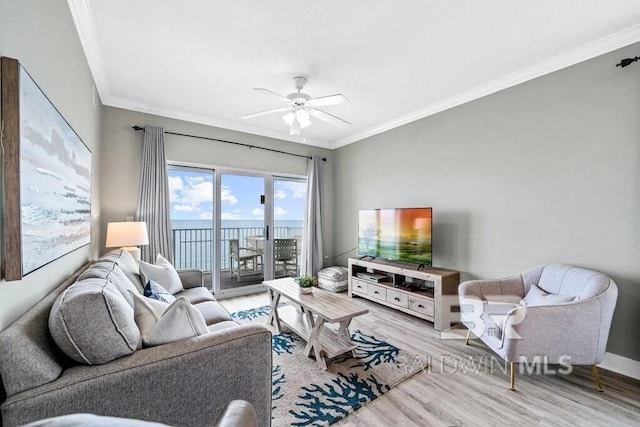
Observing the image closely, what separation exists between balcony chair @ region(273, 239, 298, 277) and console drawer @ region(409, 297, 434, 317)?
2.33m

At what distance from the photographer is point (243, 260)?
448cm

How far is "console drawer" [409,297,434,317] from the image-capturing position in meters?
3.01

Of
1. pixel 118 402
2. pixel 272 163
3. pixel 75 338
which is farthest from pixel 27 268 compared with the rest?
pixel 272 163

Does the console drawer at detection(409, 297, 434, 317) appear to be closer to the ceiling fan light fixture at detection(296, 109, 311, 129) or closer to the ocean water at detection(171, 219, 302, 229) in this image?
the ceiling fan light fixture at detection(296, 109, 311, 129)

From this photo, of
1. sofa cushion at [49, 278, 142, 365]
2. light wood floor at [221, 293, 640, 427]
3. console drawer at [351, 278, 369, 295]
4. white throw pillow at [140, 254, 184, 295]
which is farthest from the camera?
console drawer at [351, 278, 369, 295]

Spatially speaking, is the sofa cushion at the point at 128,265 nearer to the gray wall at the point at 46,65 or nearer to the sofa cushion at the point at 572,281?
the gray wall at the point at 46,65

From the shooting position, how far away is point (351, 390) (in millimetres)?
1919

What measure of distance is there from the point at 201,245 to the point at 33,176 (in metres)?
3.33

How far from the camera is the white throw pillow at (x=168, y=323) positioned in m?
1.21

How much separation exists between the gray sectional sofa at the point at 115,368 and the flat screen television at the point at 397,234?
2.47 m

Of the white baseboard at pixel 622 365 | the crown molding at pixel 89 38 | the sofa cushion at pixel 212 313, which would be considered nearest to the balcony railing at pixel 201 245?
the sofa cushion at pixel 212 313

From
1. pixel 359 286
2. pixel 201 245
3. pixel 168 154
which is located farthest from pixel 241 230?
pixel 359 286

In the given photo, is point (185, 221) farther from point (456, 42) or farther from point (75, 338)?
point (456, 42)

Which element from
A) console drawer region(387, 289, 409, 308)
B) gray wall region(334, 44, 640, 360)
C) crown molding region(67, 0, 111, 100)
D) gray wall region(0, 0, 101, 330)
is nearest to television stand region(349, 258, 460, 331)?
console drawer region(387, 289, 409, 308)
